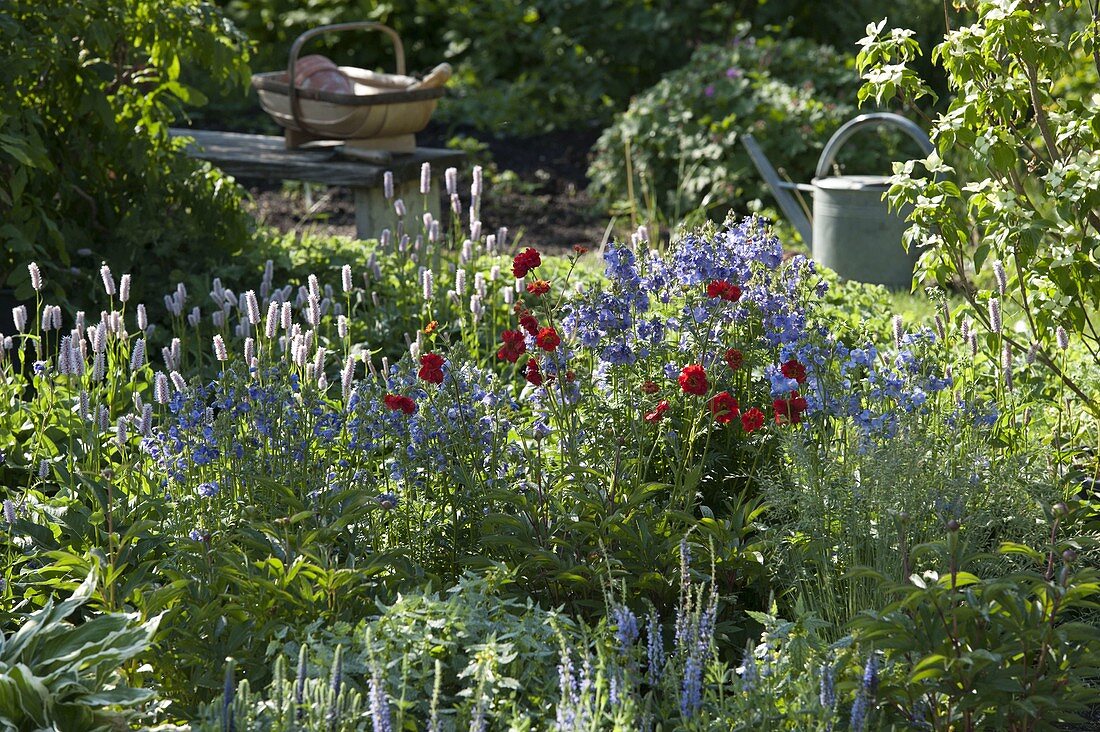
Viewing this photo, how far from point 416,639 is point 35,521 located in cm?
132

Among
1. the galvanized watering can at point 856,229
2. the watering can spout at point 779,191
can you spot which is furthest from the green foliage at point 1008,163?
the watering can spout at point 779,191

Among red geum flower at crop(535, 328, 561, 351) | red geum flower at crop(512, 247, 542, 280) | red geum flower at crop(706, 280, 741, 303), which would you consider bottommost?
red geum flower at crop(535, 328, 561, 351)

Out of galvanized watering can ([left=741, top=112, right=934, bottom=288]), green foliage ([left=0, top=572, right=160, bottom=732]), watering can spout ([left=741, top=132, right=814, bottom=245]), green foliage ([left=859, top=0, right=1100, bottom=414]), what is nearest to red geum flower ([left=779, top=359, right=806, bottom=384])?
green foliage ([left=859, top=0, right=1100, bottom=414])

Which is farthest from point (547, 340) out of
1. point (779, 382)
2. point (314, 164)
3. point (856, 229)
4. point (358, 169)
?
point (314, 164)

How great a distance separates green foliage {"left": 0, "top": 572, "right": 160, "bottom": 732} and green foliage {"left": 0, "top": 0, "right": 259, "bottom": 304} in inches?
88.6

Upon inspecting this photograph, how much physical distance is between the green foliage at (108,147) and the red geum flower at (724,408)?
2612 mm

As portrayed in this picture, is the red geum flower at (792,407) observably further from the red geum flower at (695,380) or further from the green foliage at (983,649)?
the green foliage at (983,649)

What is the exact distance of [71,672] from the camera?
7.30 feet

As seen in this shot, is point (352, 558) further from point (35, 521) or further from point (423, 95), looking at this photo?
point (423, 95)

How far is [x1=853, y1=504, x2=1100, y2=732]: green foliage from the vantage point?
2193 mm

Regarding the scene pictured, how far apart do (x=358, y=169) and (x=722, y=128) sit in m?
2.47

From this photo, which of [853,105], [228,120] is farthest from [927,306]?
[228,120]

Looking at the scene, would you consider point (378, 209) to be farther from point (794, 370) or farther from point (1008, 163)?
point (794, 370)

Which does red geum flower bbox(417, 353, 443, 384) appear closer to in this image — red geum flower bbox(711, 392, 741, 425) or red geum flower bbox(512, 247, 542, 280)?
red geum flower bbox(512, 247, 542, 280)
